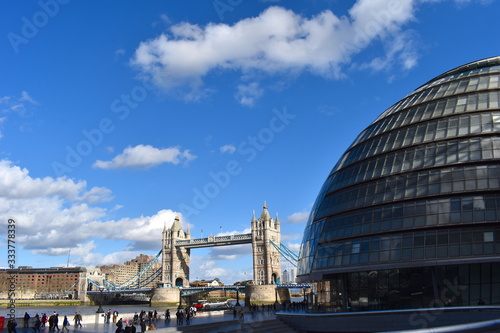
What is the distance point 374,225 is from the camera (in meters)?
35.7

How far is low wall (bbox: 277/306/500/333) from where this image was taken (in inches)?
1115

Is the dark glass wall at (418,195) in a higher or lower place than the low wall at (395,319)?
higher

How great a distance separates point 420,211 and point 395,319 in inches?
317

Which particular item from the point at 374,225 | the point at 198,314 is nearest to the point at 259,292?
the point at 198,314

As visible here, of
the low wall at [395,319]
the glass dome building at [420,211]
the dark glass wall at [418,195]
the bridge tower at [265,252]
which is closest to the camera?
the low wall at [395,319]

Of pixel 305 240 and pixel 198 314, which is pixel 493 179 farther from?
pixel 198 314

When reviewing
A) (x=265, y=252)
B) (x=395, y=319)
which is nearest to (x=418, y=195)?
(x=395, y=319)

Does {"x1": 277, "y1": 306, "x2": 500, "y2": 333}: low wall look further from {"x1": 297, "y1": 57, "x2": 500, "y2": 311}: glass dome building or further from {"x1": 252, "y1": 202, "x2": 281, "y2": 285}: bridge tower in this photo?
{"x1": 252, "y1": 202, "x2": 281, "y2": 285}: bridge tower

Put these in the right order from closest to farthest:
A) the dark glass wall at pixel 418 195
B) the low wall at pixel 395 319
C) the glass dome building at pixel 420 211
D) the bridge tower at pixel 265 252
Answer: the low wall at pixel 395 319
the glass dome building at pixel 420 211
the dark glass wall at pixel 418 195
the bridge tower at pixel 265 252

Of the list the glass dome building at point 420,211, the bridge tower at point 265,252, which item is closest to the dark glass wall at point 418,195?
the glass dome building at point 420,211

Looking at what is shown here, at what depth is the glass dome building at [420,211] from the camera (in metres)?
31.4

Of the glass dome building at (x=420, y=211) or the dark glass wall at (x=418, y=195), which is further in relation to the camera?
the dark glass wall at (x=418, y=195)

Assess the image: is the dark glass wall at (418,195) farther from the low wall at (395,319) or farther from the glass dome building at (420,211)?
the low wall at (395,319)

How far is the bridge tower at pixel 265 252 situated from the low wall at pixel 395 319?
14545cm
